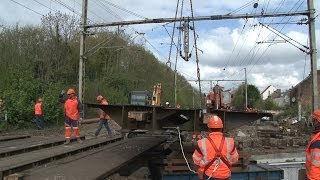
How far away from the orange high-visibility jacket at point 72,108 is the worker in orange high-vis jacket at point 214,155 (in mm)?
8595

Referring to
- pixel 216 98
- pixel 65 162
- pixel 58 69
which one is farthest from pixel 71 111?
pixel 58 69

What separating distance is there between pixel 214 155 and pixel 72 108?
8.89m

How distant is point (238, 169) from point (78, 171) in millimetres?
3974

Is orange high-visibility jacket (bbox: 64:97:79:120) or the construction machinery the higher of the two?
the construction machinery

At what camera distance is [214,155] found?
21.6ft

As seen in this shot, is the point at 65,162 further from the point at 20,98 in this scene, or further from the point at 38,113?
the point at 20,98

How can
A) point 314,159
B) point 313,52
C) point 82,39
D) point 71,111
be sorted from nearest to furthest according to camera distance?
point 314,159 < point 71,111 < point 313,52 < point 82,39

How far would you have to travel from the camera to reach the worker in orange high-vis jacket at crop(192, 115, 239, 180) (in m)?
6.58

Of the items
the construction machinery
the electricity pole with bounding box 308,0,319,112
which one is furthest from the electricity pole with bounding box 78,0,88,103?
the electricity pole with bounding box 308,0,319,112

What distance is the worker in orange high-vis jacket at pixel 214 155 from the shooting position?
6.58 m

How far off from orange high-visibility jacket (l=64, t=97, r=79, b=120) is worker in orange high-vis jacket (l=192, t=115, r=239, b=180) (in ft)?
Answer: 28.2

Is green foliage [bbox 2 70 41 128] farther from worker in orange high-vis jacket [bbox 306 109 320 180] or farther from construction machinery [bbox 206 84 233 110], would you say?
worker in orange high-vis jacket [bbox 306 109 320 180]

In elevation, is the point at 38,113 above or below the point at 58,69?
below

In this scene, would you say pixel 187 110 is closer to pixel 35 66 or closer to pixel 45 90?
pixel 45 90
